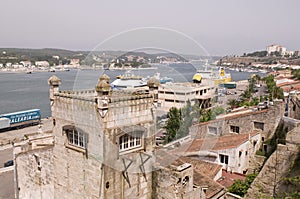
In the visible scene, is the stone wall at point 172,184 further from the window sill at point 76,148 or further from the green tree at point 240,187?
the green tree at point 240,187

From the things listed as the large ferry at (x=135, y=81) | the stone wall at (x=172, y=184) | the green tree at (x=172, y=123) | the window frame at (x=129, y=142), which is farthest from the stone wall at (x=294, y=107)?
the window frame at (x=129, y=142)

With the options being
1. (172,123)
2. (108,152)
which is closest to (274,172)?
(172,123)

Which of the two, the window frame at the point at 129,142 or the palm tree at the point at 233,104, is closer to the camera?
the window frame at the point at 129,142

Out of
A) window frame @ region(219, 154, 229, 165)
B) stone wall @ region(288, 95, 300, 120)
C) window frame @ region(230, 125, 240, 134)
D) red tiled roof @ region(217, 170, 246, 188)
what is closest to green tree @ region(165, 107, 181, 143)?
red tiled roof @ region(217, 170, 246, 188)

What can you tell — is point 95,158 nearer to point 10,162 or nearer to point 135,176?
point 135,176

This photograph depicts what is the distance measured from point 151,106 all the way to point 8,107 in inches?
2782

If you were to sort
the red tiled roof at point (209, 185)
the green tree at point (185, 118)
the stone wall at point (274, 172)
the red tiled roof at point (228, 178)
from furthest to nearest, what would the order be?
the red tiled roof at point (228, 178) < the stone wall at point (274, 172) < the red tiled roof at point (209, 185) < the green tree at point (185, 118)

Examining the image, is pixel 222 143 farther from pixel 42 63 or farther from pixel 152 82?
pixel 42 63

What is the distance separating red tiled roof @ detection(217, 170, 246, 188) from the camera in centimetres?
1602

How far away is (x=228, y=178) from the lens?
55.8 ft

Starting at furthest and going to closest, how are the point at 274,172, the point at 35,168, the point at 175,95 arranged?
the point at 274,172, the point at 35,168, the point at 175,95

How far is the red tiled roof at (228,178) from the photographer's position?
16.0m

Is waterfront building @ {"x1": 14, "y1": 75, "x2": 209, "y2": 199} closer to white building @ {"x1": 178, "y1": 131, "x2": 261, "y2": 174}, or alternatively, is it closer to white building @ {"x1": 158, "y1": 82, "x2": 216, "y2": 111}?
white building @ {"x1": 158, "y1": 82, "x2": 216, "y2": 111}

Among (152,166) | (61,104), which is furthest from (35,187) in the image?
(152,166)
